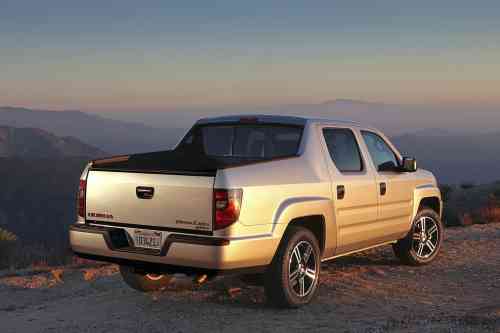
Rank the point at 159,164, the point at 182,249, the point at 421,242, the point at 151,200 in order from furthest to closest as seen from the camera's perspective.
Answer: the point at 421,242, the point at 159,164, the point at 151,200, the point at 182,249

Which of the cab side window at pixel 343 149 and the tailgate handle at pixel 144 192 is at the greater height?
the cab side window at pixel 343 149

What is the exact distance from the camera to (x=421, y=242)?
9805mm

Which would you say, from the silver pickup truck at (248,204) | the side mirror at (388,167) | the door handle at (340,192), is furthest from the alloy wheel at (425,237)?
the door handle at (340,192)

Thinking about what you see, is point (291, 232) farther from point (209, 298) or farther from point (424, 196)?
point (424, 196)

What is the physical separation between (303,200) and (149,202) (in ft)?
4.95

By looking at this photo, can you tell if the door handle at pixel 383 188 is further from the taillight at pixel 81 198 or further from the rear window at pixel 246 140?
the taillight at pixel 81 198

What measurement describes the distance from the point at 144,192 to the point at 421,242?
15.6 ft

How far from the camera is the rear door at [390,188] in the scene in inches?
336

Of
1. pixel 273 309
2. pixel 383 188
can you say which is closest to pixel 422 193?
pixel 383 188

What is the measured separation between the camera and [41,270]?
37.0ft


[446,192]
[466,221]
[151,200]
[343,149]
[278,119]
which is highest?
[278,119]

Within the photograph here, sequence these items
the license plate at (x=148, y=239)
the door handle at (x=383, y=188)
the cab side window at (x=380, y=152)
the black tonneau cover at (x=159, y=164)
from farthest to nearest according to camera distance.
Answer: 1. the cab side window at (x=380, y=152)
2. the door handle at (x=383, y=188)
3. the license plate at (x=148, y=239)
4. the black tonneau cover at (x=159, y=164)

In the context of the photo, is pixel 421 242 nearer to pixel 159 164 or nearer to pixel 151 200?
pixel 159 164

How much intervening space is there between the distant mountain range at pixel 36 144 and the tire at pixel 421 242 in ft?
530
